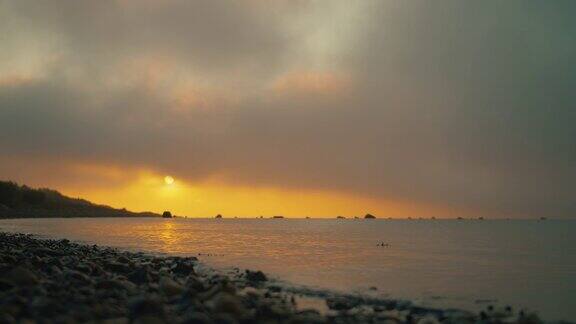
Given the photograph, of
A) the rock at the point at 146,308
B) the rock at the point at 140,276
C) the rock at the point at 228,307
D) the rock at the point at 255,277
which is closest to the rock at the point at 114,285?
the rock at the point at 140,276

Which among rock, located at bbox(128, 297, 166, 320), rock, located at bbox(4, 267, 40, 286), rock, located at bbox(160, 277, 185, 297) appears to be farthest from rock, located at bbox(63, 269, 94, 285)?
rock, located at bbox(128, 297, 166, 320)

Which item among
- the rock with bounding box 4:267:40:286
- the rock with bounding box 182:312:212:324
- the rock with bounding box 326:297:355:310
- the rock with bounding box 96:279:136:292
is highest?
the rock with bounding box 4:267:40:286

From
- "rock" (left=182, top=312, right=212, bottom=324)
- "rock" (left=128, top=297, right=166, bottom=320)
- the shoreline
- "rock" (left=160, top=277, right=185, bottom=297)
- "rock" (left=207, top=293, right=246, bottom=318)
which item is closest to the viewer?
"rock" (left=182, top=312, right=212, bottom=324)

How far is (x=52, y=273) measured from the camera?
23.7m

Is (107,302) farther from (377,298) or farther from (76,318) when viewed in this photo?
(377,298)

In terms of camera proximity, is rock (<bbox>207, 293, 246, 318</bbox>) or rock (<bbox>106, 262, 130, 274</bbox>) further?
rock (<bbox>106, 262, 130, 274</bbox>)

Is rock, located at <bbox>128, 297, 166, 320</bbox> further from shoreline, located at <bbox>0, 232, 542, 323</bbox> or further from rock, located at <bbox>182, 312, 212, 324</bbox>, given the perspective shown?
rock, located at <bbox>182, 312, 212, 324</bbox>

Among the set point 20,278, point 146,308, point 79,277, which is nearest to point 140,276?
point 79,277

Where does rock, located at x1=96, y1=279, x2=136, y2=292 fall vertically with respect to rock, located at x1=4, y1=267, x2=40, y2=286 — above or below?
below

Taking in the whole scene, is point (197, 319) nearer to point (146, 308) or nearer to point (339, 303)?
point (146, 308)

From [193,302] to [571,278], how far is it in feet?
102

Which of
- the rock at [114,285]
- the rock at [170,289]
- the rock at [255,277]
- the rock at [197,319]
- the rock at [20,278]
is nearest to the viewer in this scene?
the rock at [197,319]

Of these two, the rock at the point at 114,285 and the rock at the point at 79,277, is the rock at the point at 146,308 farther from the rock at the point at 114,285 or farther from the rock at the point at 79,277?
the rock at the point at 79,277

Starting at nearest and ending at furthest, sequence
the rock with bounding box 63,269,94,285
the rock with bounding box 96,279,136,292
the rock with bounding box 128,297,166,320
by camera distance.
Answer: the rock with bounding box 128,297,166,320, the rock with bounding box 96,279,136,292, the rock with bounding box 63,269,94,285
